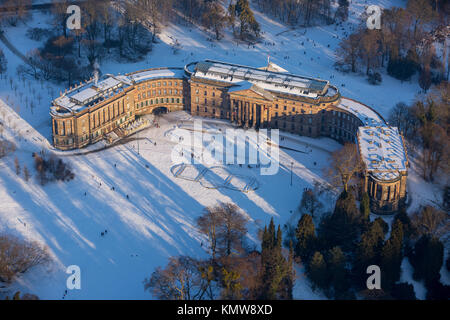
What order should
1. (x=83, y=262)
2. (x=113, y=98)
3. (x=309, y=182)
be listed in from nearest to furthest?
(x=83, y=262)
(x=309, y=182)
(x=113, y=98)

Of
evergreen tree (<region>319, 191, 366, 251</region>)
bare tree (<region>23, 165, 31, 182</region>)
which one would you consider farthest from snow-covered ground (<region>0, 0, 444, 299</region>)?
evergreen tree (<region>319, 191, 366, 251</region>)

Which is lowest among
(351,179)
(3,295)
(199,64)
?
(3,295)

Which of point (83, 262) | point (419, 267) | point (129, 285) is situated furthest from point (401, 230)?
point (83, 262)

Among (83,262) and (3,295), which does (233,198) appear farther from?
(3,295)

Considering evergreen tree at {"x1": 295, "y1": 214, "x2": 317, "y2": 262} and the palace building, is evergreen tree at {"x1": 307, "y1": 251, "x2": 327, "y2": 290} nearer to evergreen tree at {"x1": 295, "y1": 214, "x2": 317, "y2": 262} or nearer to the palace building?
evergreen tree at {"x1": 295, "y1": 214, "x2": 317, "y2": 262}

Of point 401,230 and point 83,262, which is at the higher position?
point 401,230

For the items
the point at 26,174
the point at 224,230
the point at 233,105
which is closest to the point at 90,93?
the point at 26,174

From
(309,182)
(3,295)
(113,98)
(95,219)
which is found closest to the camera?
(3,295)
